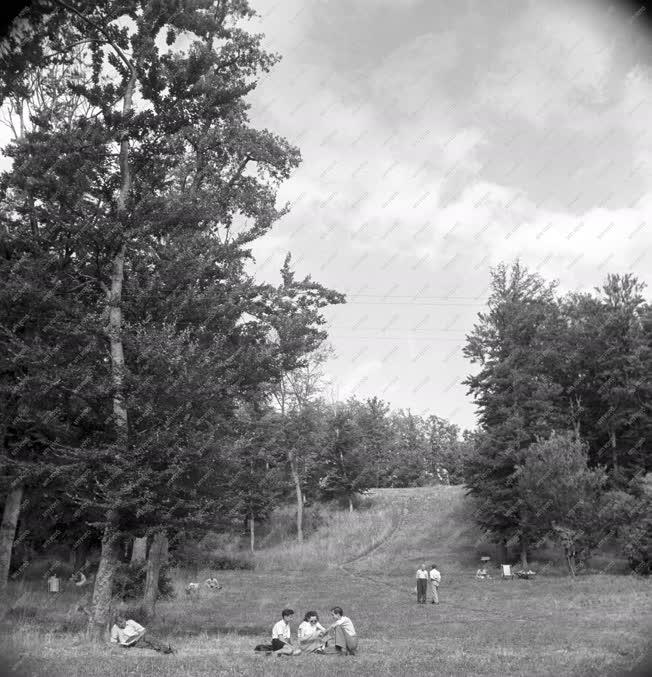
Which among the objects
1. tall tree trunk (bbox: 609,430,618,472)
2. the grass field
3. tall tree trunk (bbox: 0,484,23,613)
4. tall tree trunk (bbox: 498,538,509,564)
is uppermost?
tall tree trunk (bbox: 609,430,618,472)

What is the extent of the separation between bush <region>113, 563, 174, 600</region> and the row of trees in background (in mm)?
19667

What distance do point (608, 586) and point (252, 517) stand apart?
35983 mm

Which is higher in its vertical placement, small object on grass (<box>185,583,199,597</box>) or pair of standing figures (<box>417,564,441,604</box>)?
pair of standing figures (<box>417,564,441,604</box>)

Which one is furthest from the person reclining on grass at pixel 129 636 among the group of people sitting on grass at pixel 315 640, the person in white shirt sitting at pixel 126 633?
the group of people sitting on grass at pixel 315 640

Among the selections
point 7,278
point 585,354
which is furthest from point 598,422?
point 7,278

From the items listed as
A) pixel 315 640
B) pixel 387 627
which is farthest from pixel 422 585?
pixel 315 640

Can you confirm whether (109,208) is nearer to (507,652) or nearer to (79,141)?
(79,141)

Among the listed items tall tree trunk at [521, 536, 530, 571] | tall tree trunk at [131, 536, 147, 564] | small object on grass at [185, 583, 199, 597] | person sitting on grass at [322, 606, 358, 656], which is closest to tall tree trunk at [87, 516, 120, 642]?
person sitting on grass at [322, 606, 358, 656]

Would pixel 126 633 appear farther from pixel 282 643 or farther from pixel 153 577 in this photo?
pixel 153 577

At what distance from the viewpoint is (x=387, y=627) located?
736 inches

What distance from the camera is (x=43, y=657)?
12141 mm

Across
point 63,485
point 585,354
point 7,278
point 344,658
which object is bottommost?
point 344,658

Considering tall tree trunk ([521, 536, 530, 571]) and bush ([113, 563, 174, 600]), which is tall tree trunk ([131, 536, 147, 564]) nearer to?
bush ([113, 563, 174, 600])

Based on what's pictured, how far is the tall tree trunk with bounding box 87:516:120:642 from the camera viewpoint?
48.7 feet
